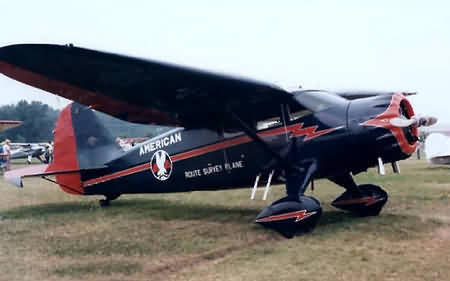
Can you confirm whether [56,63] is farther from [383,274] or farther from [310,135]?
[383,274]

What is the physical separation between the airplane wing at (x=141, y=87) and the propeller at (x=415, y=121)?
4.84 feet

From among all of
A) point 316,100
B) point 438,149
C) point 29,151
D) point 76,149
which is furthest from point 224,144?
point 29,151

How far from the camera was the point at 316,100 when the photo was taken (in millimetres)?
6270

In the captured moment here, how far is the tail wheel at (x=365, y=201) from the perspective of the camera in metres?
6.84

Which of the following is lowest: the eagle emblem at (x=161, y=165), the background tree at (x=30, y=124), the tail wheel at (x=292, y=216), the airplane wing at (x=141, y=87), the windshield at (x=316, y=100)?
the tail wheel at (x=292, y=216)

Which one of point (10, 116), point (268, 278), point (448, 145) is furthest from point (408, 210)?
point (10, 116)

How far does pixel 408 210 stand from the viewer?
24.4 feet

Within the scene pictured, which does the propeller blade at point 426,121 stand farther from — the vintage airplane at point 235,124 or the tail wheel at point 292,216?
the tail wheel at point 292,216

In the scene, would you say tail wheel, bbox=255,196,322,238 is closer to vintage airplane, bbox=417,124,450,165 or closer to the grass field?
the grass field

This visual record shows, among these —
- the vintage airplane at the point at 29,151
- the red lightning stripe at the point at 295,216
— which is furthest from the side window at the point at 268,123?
the vintage airplane at the point at 29,151

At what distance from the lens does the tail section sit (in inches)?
350

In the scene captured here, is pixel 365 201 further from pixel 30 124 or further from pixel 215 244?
pixel 30 124

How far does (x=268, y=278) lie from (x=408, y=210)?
4.29 metres

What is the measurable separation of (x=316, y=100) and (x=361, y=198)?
1.81 m
